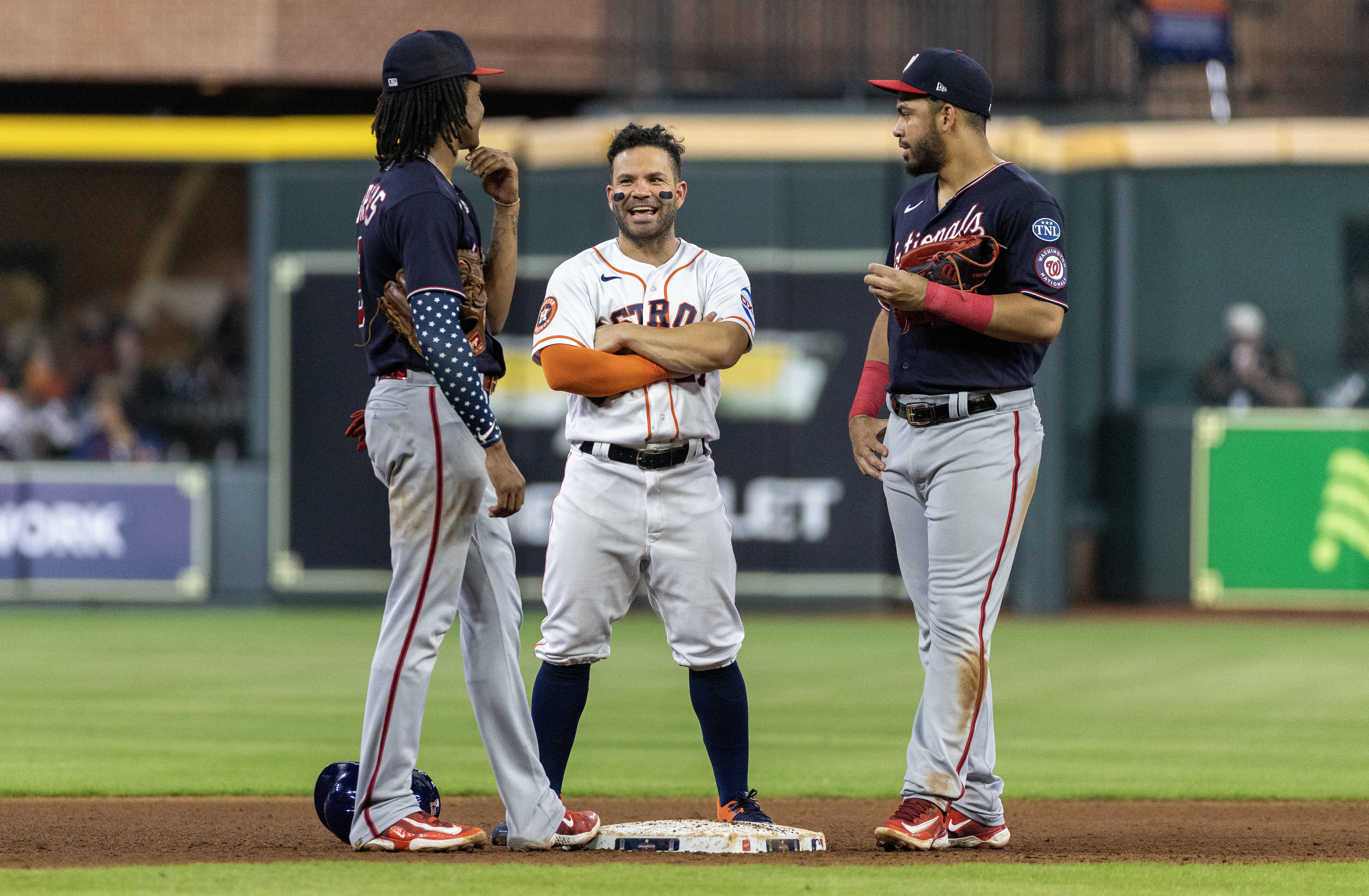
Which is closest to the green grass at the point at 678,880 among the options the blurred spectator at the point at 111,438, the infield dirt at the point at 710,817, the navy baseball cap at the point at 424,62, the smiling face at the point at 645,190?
the infield dirt at the point at 710,817

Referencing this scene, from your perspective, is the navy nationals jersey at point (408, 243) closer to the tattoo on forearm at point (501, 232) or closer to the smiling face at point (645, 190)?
the tattoo on forearm at point (501, 232)

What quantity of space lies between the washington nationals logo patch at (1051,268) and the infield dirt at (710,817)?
1.69m

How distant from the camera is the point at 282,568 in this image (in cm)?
1564

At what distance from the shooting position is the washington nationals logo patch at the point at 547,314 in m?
5.48

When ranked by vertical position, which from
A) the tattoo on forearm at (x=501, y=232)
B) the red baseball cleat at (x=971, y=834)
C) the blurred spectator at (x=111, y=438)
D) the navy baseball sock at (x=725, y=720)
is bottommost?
the red baseball cleat at (x=971, y=834)

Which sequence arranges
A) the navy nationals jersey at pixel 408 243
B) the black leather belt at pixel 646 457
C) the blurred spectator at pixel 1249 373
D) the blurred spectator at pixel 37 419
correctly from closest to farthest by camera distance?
the navy nationals jersey at pixel 408 243 → the black leather belt at pixel 646 457 → the blurred spectator at pixel 1249 373 → the blurred spectator at pixel 37 419

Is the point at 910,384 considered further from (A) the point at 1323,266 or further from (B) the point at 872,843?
(A) the point at 1323,266

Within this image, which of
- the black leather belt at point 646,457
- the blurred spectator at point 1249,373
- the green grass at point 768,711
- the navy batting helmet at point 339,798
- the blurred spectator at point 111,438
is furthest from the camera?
the blurred spectator at point 111,438

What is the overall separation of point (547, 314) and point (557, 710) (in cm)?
119

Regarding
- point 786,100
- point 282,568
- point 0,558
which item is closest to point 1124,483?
point 786,100

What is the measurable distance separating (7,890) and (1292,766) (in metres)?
5.19

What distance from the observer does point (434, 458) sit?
5059 mm

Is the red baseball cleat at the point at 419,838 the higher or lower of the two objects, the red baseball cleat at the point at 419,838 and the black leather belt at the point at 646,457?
the lower

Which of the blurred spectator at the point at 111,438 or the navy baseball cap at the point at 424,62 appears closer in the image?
the navy baseball cap at the point at 424,62
